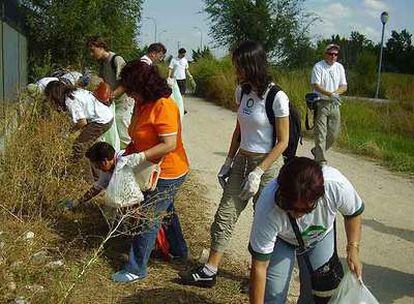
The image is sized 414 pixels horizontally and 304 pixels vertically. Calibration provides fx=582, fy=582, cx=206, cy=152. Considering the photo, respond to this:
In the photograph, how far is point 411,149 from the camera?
10.7 meters

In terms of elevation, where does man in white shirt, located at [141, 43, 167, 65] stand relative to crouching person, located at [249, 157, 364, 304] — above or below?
above

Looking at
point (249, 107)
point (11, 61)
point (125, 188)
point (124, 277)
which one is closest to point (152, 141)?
point (125, 188)

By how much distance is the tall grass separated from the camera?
10200 mm

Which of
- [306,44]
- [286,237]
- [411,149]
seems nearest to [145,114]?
[286,237]

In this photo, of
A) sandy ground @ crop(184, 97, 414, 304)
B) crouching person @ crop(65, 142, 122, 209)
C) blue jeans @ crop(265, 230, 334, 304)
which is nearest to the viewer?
blue jeans @ crop(265, 230, 334, 304)

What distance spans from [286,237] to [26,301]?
57.1 inches

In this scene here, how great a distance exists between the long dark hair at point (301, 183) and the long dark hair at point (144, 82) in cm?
150

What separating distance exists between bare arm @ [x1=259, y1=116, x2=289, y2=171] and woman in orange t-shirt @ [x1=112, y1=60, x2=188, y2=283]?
637 millimetres

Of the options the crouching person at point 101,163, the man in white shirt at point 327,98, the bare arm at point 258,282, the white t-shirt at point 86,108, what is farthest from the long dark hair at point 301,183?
the man in white shirt at point 327,98

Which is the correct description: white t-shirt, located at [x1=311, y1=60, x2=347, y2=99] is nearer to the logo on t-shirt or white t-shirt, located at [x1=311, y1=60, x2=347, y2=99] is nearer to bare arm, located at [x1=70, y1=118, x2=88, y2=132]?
bare arm, located at [x1=70, y1=118, x2=88, y2=132]

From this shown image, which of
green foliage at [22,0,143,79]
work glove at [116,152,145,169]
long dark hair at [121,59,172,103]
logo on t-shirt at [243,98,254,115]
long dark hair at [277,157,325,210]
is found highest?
green foliage at [22,0,143,79]

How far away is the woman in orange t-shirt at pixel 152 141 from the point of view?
12.6ft

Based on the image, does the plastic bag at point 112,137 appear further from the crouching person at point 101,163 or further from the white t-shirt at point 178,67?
the white t-shirt at point 178,67

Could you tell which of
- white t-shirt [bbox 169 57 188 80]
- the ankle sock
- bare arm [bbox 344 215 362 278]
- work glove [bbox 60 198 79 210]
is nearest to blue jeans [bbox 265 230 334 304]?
bare arm [bbox 344 215 362 278]
